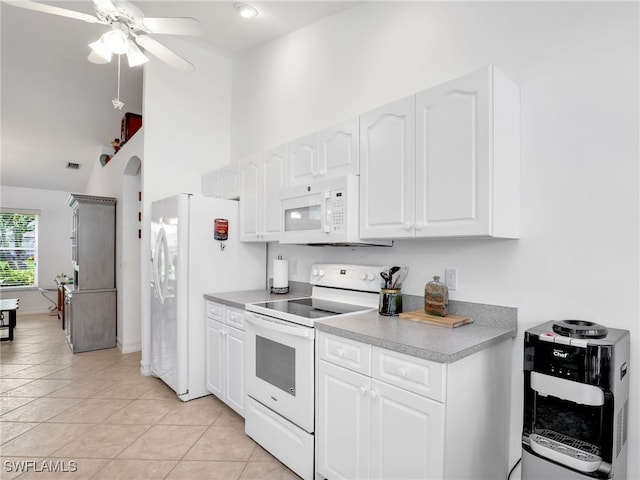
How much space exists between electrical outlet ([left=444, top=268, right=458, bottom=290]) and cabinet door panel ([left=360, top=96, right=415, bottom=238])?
384mm

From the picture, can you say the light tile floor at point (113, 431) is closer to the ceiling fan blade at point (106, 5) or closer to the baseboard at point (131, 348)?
the baseboard at point (131, 348)

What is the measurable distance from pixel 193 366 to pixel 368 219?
78.3 inches

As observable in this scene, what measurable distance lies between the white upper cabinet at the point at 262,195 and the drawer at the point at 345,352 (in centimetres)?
117

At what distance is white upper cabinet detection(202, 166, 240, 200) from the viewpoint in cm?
338

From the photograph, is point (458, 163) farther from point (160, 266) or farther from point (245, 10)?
point (160, 266)

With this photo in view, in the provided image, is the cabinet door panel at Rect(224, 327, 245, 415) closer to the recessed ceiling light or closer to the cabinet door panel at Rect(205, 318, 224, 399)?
the cabinet door panel at Rect(205, 318, 224, 399)

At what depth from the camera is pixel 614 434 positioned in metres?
1.34

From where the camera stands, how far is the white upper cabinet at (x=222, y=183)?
3.38 metres

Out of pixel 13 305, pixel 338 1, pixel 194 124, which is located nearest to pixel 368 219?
pixel 338 1

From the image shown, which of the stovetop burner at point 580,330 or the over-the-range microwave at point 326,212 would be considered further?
the over-the-range microwave at point 326,212

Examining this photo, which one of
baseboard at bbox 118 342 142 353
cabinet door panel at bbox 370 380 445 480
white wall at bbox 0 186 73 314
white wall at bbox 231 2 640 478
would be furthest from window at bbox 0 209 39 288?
cabinet door panel at bbox 370 380 445 480

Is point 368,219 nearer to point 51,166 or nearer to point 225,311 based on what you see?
point 225,311

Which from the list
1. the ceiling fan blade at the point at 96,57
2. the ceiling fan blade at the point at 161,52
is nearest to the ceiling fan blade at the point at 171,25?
the ceiling fan blade at the point at 161,52

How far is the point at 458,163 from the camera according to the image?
173 centimetres
